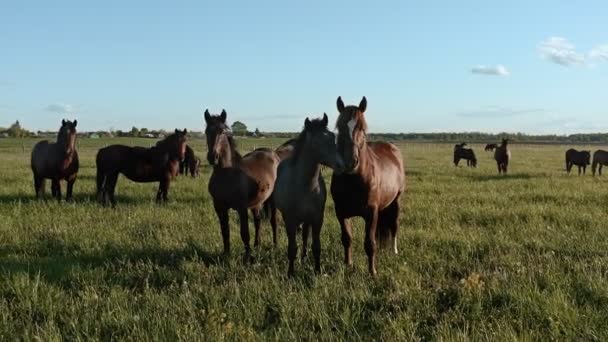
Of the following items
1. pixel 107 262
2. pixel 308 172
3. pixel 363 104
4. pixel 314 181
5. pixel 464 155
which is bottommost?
pixel 107 262

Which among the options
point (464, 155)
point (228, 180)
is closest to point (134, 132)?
point (464, 155)

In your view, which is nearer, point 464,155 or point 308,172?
point 308,172

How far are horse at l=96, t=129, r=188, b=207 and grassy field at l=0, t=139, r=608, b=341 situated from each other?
2710 millimetres

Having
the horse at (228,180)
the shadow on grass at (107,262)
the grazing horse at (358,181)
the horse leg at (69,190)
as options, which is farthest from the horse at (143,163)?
the grazing horse at (358,181)

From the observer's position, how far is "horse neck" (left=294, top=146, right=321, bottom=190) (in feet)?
20.6

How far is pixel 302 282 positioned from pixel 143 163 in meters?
8.94

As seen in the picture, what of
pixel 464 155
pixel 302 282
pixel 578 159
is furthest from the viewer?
pixel 464 155

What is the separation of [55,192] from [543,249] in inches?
474

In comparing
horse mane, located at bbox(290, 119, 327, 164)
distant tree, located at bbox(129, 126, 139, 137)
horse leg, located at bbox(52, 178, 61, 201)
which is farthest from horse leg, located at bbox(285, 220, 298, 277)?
distant tree, located at bbox(129, 126, 139, 137)

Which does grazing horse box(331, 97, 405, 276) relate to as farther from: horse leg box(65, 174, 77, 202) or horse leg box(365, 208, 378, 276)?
horse leg box(65, 174, 77, 202)

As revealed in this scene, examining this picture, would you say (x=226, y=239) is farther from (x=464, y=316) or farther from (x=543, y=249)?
(x=543, y=249)

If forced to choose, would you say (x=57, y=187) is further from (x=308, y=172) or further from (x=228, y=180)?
(x=308, y=172)

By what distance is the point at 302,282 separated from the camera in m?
5.75

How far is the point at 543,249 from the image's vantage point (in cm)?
725
